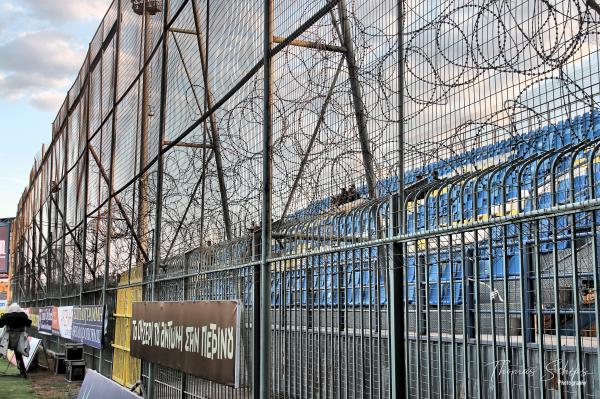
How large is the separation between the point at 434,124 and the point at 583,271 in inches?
41.6

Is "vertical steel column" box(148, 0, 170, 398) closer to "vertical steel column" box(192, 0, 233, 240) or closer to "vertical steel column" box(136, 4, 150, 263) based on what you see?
"vertical steel column" box(136, 4, 150, 263)

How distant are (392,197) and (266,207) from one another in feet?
6.06

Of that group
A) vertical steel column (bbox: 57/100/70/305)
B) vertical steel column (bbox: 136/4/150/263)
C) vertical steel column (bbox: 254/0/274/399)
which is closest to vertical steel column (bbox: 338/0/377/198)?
A: vertical steel column (bbox: 254/0/274/399)

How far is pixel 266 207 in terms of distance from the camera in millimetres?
5375

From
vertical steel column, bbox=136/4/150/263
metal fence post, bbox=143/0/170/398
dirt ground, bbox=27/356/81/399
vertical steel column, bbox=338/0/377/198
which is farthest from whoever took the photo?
dirt ground, bbox=27/356/81/399

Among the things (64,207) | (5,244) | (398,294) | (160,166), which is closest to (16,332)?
(64,207)

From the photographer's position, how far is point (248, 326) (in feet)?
18.8

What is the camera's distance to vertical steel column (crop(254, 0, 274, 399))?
512 centimetres

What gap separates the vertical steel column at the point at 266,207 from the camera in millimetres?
5125

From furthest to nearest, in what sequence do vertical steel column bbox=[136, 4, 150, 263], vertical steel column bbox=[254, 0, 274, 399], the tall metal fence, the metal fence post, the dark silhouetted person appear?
the dark silhouetted person, vertical steel column bbox=[136, 4, 150, 263], the metal fence post, vertical steel column bbox=[254, 0, 274, 399], the tall metal fence

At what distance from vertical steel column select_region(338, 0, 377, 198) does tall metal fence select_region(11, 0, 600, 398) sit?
12 millimetres

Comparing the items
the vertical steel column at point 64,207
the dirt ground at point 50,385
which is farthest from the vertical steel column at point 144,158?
the vertical steel column at point 64,207

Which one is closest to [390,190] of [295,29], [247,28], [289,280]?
[289,280]

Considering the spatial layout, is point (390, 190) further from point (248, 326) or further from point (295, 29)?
point (248, 326)
